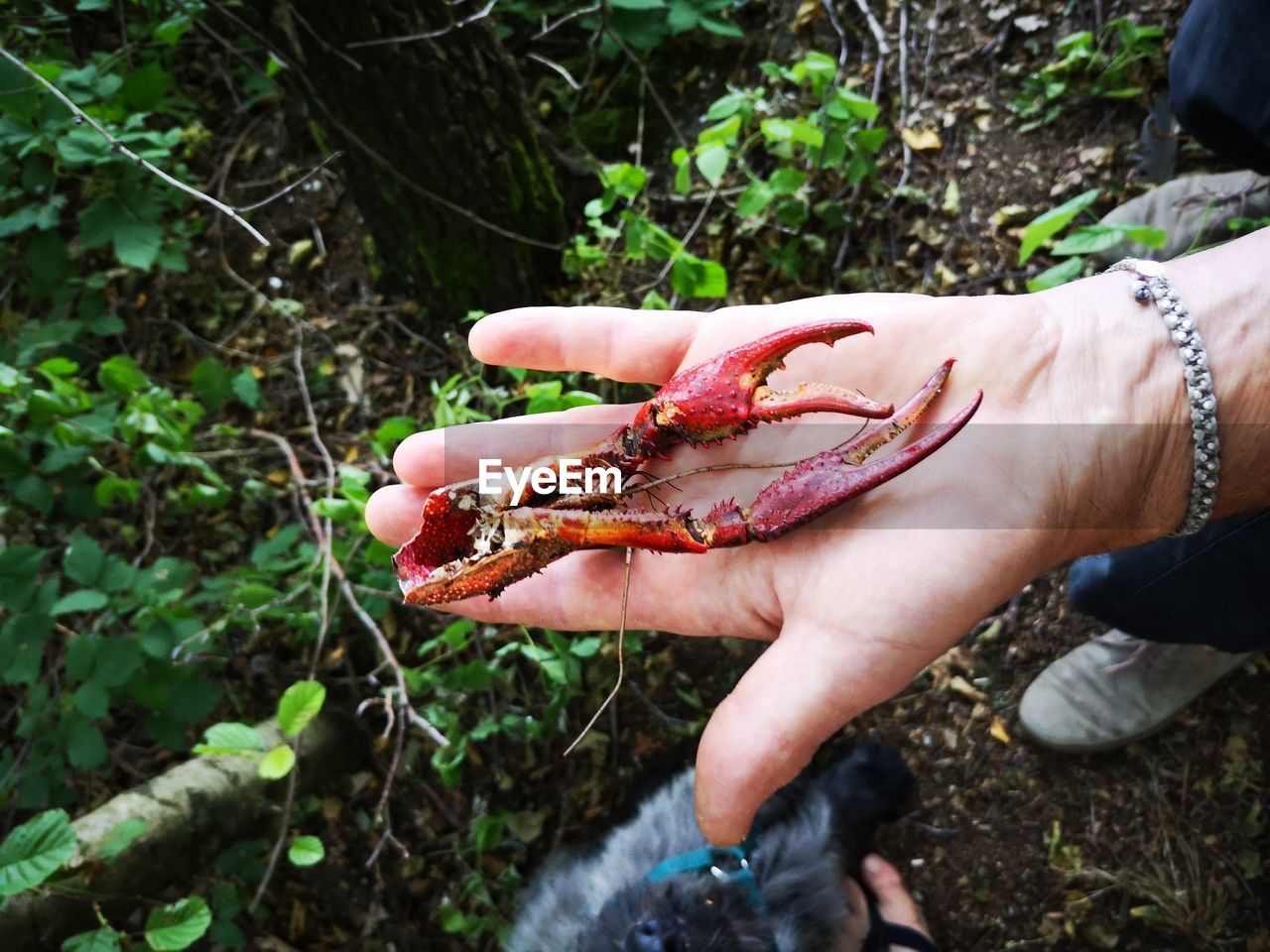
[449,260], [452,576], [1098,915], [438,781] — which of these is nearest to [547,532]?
[452,576]

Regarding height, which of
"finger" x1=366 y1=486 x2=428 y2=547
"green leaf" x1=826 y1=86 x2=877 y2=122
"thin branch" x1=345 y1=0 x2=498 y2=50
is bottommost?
"finger" x1=366 y1=486 x2=428 y2=547

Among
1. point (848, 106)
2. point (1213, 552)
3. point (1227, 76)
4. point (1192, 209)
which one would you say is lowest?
point (1213, 552)

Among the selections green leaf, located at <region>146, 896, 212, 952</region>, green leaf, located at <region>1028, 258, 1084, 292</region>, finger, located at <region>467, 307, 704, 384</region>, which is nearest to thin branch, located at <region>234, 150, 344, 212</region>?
finger, located at <region>467, 307, 704, 384</region>

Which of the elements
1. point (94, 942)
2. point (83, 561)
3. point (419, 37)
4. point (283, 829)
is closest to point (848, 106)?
point (419, 37)

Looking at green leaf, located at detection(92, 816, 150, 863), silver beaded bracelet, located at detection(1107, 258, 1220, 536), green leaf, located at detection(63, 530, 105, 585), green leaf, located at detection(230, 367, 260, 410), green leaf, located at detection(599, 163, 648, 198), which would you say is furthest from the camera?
green leaf, located at detection(230, 367, 260, 410)

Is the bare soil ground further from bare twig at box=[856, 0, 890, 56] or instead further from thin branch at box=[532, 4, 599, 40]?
thin branch at box=[532, 4, 599, 40]

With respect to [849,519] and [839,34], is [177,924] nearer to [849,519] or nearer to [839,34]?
[849,519]
